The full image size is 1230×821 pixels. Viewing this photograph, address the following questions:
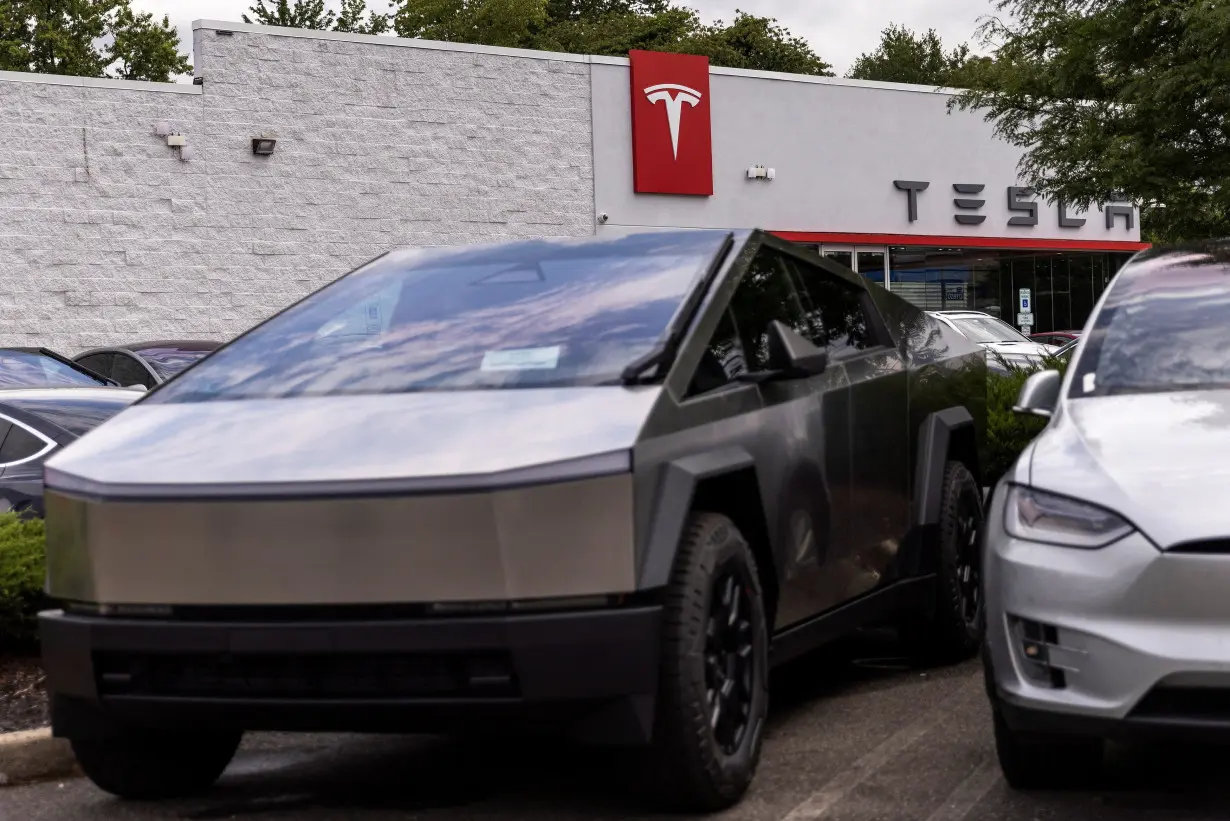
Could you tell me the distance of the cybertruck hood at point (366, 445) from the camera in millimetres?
4012

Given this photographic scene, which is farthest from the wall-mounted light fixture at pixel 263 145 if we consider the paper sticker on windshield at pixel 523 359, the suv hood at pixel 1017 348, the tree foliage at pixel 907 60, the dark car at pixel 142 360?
the tree foliage at pixel 907 60

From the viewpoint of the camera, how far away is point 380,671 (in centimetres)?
406

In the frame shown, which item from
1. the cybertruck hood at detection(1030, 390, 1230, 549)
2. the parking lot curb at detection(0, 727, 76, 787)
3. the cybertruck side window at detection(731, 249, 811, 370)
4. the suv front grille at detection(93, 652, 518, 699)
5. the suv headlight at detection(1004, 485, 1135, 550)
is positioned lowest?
the parking lot curb at detection(0, 727, 76, 787)

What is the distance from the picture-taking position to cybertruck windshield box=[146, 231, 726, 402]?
4.65m

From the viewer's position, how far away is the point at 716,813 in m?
4.47

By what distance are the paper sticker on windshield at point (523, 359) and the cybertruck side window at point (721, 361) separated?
0.40 m

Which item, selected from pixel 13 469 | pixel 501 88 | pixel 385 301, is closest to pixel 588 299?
pixel 385 301

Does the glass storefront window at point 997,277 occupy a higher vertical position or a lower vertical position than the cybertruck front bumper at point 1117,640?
lower

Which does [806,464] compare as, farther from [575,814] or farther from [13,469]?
[13,469]

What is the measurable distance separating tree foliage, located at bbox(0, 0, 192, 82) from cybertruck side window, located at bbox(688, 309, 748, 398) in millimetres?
48983

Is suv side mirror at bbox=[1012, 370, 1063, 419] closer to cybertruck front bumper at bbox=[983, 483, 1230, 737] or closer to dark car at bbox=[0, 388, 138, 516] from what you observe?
cybertruck front bumper at bbox=[983, 483, 1230, 737]

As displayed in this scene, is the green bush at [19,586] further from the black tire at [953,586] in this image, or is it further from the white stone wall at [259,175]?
the white stone wall at [259,175]

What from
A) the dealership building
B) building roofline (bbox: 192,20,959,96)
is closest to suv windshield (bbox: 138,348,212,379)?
the dealership building

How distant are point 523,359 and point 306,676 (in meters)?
1.09
